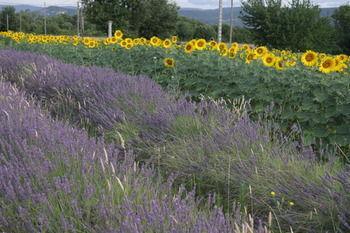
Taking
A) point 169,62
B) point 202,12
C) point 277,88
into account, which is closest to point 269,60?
point 277,88

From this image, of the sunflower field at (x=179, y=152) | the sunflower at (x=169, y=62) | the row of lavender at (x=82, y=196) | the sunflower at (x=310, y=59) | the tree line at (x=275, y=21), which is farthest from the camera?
the tree line at (x=275, y=21)

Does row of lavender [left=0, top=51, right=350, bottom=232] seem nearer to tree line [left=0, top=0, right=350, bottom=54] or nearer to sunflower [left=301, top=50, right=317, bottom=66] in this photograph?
sunflower [left=301, top=50, right=317, bottom=66]

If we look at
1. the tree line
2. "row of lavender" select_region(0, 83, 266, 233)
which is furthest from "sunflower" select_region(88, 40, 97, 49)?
the tree line

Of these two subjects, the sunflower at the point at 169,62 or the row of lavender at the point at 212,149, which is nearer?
the row of lavender at the point at 212,149

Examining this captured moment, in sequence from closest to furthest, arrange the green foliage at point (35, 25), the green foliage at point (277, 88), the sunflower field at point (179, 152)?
the sunflower field at point (179, 152) < the green foliage at point (277, 88) < the green foliage at point (35, 25)

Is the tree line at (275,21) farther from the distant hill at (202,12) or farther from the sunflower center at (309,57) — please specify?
the sunflower center at (309,57)

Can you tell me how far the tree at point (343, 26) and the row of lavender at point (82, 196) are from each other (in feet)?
76.4

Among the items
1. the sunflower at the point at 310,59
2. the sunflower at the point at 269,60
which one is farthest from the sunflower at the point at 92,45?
the sunflower at the point at 310,59

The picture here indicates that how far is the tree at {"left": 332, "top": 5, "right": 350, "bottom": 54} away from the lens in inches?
963

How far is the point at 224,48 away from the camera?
21.3 ft

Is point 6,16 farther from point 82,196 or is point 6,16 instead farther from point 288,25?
point 82,196

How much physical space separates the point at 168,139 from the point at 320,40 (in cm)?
1685

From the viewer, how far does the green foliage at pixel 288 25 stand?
18.5 meters

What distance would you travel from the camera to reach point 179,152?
10.6ft
